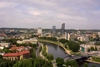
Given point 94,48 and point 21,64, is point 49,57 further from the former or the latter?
point 94,48

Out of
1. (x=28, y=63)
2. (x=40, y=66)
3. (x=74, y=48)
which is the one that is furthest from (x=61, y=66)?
(x=74, y=48)

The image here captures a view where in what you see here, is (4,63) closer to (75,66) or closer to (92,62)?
(75,66)

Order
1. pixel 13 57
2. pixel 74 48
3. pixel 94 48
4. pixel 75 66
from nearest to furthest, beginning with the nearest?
pixel 75 66 < pixel 13 57 < pixel 74 48 < pixel 94 48

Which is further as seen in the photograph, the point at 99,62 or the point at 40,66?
the point at 99,62

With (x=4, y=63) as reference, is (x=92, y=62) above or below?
below

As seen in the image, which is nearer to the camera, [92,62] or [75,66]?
[75,66]

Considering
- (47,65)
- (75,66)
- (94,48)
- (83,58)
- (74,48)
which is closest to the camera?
(47,65)

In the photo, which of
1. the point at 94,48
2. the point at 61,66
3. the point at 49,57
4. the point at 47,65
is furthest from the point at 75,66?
the point at 94,48

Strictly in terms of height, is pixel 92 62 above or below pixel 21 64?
below

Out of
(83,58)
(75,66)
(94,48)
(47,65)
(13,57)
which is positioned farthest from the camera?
(94,48)
